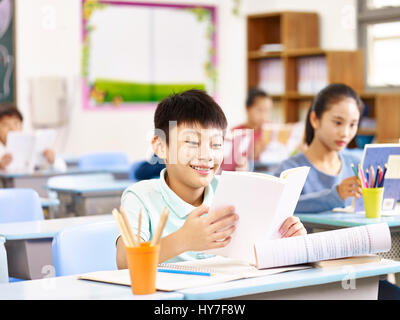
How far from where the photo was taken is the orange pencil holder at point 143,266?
150 cm

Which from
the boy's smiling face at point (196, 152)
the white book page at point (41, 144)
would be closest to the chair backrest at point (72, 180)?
the white book page at point (41, 144)

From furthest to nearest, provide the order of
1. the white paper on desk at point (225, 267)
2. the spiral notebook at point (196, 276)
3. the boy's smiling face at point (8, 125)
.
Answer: the boy's smiling face at point (8, 125), the white paper on desk at point (225, 267), the spiral notebook at point (196, 276)

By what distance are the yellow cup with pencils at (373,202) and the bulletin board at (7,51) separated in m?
5.54

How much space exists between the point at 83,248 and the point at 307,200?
1124 mm

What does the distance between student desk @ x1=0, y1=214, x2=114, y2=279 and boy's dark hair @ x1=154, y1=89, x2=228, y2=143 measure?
0.85 m

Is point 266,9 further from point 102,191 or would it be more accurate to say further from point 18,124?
point 102,191

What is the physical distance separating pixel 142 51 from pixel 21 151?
2870 mm

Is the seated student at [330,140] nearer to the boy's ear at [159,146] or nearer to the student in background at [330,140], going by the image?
the student in background at [330,140]

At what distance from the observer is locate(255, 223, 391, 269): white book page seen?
172 centimetres

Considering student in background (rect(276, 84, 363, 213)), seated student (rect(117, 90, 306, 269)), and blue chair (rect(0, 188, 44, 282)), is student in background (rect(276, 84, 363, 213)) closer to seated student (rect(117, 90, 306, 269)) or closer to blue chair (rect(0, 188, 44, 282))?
blue chair (rect(0, 188, 44, 282))

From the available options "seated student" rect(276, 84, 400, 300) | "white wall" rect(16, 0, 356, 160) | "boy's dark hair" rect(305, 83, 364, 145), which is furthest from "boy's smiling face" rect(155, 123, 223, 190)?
"white wall" rect(16, 0, 356, 160)

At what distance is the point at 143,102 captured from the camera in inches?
329

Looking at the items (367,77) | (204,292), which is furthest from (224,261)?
(367,77)

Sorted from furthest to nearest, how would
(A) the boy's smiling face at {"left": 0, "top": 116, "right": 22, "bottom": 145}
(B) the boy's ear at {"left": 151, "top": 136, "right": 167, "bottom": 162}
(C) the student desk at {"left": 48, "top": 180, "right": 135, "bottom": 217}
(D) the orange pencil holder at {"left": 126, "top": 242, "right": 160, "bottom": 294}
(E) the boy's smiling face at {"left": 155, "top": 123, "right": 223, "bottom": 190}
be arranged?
(A) the boy's smiling face at {"left": 0, "top": 116, "right": 22, "bottom": 145}, (C) the student desk at {"left": 48, "top": 180, "right": 135, "bottom": 217}, (B) the boy's ear at {"left": 151, "top": 136, "right": 167, "bottom": 162}, (E) the boy's smiling face at {"left": 155, "top": 123, "right": 223, "bottom": 190}, (D) the orange pencil holder at {"left": 126, "top": 242, "right": 160, "bottom": 294}
